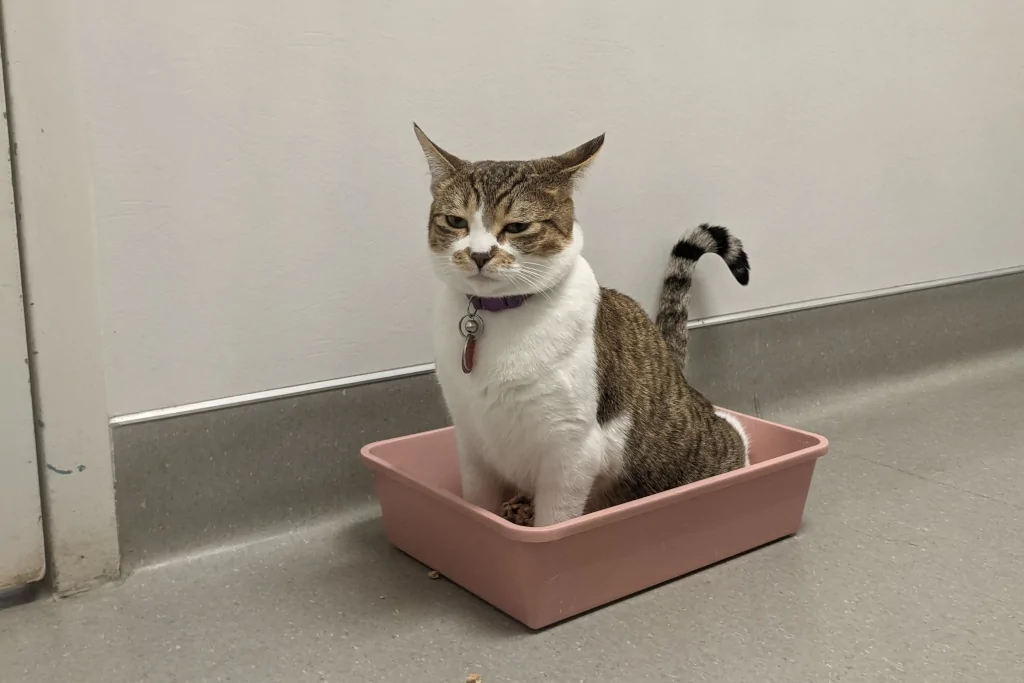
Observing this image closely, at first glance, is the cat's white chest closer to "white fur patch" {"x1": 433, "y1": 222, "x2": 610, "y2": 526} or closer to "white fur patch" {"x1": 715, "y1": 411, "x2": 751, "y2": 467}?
"white fur patch" {"x1": 433, "y1": 222, "x2": 610, "y2": 526}

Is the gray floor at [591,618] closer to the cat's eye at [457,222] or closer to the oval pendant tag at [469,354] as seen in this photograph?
the oval pendant tag at [469,354]

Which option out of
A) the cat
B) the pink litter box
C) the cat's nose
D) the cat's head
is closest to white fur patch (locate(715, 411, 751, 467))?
the pink litter box

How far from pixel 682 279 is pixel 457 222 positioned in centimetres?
70

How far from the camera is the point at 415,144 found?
1442 mm

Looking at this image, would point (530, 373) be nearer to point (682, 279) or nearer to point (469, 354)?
point (469, 354)

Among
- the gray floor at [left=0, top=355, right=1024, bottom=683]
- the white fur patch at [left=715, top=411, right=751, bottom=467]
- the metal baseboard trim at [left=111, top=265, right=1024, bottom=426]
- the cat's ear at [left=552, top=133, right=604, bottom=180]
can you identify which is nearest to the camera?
the gray floor at [left=0, top=355, right=1024, bottom=683]

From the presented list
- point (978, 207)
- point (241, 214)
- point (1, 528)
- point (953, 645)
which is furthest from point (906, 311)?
point (1, 528)

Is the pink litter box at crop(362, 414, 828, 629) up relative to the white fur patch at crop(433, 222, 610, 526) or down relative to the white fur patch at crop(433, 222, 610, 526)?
down

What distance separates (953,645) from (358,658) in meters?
0.76

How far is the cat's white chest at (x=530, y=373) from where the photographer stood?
1.12m

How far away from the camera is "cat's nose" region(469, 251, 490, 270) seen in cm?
108

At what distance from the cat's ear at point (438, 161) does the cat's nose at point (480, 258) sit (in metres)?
0.18

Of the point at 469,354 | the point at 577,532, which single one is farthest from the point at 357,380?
the point at 577,532

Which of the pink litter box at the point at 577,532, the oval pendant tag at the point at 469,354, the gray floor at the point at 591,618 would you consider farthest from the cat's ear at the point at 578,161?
the gray floor at the point at 591,618
